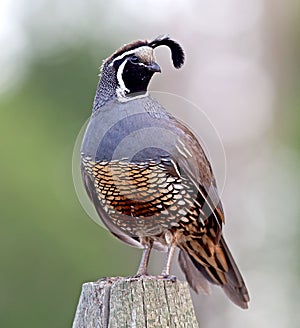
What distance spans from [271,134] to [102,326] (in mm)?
7750

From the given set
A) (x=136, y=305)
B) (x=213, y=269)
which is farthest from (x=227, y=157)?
(x=136, y=305)

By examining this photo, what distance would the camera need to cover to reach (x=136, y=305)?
272 centimetres

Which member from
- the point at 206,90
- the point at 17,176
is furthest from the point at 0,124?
the point at 206,90

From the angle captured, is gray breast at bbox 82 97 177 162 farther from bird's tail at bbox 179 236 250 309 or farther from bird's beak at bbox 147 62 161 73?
bird's tail at bbox 179 236 250 309

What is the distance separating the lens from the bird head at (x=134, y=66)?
3.83m

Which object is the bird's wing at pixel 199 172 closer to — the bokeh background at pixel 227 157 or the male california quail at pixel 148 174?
the male california quail at pixel 148 174

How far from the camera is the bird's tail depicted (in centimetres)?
397

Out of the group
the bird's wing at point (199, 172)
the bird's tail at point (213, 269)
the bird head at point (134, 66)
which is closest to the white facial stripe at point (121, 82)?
the bird head at point (134, 66)

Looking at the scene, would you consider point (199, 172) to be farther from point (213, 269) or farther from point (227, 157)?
point (227, 157)

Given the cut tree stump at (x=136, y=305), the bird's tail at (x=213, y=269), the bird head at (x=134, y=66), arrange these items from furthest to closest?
1. the bird's tail at (x=213, y=269)
2. the bird head at (x=134, y=66)
3. the cut tree stump at (x=136, y=305)

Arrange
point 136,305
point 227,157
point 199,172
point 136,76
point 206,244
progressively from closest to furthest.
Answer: point 136,305 → point 199,172 → point 136,76 → point 206,244 → point 227,157

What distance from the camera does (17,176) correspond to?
28.3 feet

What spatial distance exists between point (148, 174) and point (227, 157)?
19.8 ft

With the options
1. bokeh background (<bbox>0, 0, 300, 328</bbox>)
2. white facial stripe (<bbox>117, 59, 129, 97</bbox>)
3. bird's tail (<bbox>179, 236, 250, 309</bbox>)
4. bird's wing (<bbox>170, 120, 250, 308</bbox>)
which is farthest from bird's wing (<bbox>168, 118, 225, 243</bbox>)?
bokeh background (<bbox>0, 0, 300, 328</bbox>)
